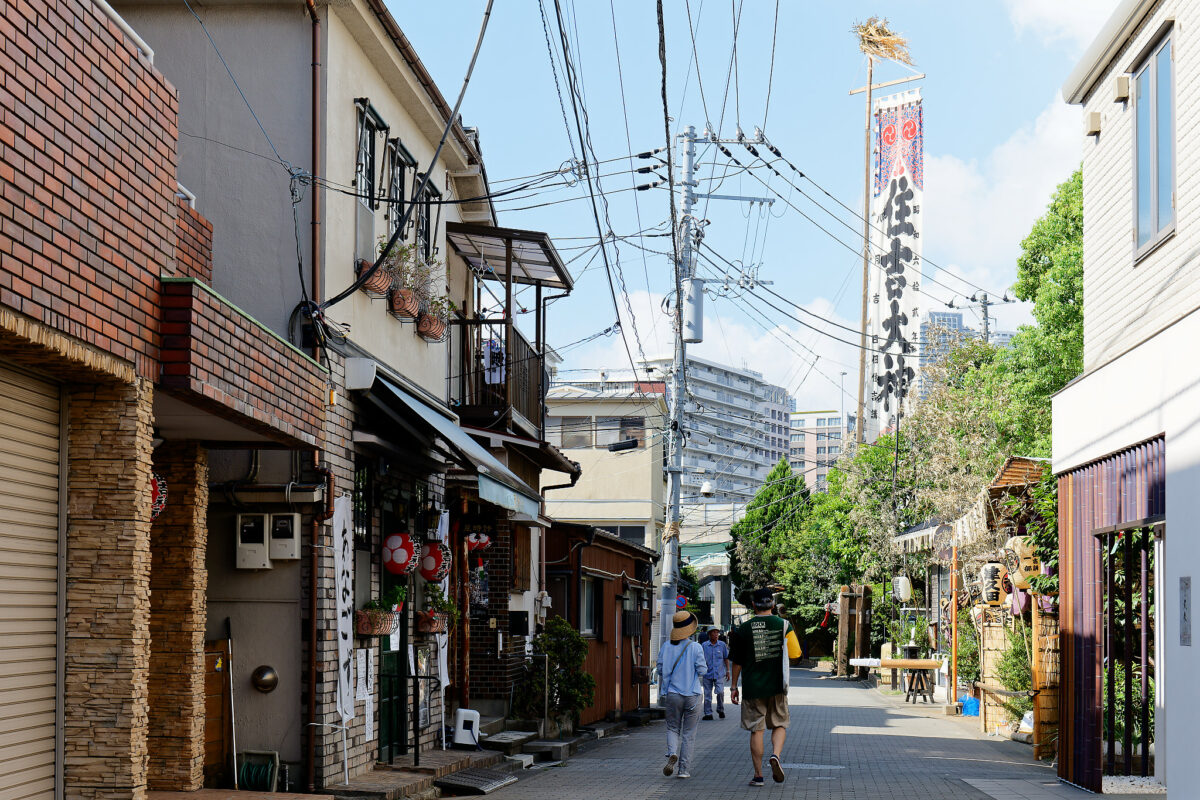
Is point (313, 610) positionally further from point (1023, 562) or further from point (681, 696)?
point (1023, 562)

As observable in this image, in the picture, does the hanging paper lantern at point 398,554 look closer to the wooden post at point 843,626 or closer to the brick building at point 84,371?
the brick building at point 84,371

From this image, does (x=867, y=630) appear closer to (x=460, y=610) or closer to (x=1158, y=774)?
(x=460, y=610)

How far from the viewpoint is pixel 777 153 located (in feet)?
90.7

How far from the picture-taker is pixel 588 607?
1026 inches

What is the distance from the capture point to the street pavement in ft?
43.1

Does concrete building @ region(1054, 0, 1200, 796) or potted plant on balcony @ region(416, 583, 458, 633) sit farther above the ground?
concrete building @ region(1054, 0, 1200, 796)

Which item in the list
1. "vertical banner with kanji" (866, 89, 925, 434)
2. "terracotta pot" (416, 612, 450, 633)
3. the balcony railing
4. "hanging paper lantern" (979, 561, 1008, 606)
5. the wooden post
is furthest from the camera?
the wooden post

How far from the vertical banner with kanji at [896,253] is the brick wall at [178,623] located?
103ft

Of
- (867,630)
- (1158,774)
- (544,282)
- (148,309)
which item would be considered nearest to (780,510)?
(867,630)

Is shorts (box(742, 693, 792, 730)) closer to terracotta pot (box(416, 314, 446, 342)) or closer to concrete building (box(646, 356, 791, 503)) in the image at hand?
terracotta pot (box(416, 314, 446, 342))

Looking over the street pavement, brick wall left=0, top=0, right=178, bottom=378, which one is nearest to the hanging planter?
brick wall left=0, top=0, right=178, bottom=378

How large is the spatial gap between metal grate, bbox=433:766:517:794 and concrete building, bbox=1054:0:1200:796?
605cm

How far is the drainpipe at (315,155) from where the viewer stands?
12.2 m

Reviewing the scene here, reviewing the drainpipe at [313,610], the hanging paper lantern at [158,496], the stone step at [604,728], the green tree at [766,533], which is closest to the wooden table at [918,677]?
the stone step at [604,728]
